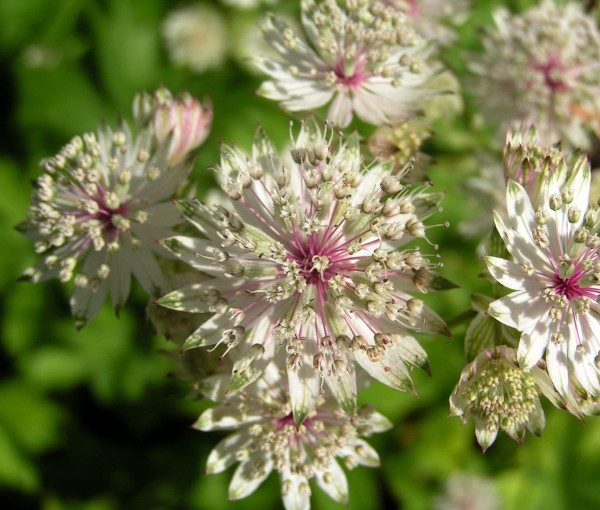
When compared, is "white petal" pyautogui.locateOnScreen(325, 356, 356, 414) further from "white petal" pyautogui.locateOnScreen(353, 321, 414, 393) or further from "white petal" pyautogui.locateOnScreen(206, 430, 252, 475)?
"white petal" pyautogui.locateOnScreen(206, 430, 252, 475)

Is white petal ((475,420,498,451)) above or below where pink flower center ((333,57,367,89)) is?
below

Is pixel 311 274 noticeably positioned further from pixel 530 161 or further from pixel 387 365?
pixel 530 161

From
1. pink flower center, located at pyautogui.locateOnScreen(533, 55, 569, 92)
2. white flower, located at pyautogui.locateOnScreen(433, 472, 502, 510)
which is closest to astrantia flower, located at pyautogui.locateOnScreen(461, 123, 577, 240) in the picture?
pink flower center, located at pyautogui.locateOnScreen(533, 55, 569, 92)

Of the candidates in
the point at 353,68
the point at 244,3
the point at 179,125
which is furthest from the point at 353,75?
the point at 244,3

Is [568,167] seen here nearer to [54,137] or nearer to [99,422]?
[54,137]

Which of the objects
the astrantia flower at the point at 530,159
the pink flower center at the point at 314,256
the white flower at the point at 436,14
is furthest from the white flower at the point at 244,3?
the pink flower center at the point at 314,256

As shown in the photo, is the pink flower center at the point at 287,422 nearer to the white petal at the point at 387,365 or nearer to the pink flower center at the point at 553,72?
the white petal at the point at 387,365
